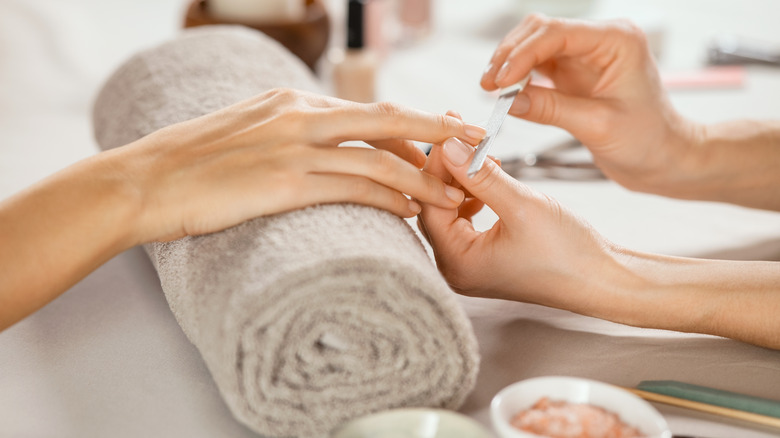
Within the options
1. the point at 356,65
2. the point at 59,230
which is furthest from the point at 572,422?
the point at 356,65

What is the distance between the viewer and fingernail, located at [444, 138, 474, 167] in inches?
23.4

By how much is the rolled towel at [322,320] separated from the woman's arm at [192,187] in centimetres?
2

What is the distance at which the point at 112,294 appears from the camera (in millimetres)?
724

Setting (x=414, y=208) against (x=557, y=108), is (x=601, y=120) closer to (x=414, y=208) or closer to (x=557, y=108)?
(x=557, y=108)

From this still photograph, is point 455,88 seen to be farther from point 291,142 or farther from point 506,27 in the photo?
point 291,142

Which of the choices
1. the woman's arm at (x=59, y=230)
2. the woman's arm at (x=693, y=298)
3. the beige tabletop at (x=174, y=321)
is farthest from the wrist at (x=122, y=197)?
the woman's arm at (x=693, y=298)

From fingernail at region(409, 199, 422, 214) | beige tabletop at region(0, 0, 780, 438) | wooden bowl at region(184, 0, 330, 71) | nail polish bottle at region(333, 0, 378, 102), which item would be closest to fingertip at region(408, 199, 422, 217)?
fingernail at region(409, 199, 422, 214)

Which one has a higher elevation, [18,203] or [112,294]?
[18,203]

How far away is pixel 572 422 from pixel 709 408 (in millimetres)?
145

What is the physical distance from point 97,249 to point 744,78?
1088mm

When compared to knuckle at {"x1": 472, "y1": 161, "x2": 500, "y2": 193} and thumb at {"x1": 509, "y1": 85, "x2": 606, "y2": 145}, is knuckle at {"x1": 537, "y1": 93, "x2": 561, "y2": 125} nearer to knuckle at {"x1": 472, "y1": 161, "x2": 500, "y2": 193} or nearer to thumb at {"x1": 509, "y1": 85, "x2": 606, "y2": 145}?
thumb at {"x1": 509, "y1": 85, "x2": 606, "y2": 145}

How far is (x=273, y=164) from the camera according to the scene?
55cm

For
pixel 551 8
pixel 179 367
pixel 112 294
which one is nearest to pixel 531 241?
pixel 179 367

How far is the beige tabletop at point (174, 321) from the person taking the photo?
0.56m
